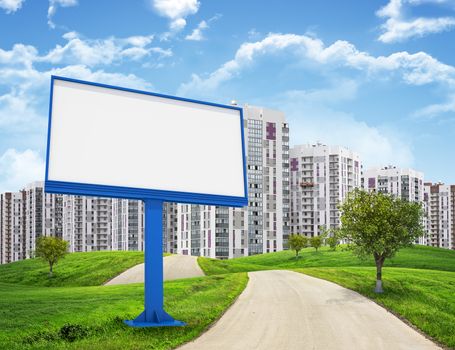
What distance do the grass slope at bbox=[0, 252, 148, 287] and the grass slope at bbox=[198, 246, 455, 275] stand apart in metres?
10.1

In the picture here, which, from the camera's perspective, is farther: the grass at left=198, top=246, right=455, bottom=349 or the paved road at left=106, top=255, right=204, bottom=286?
the paved road at left=106, top=255, right=204, bottom=286

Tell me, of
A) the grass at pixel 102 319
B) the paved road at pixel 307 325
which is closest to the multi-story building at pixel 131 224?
the grass at pixel 102 319

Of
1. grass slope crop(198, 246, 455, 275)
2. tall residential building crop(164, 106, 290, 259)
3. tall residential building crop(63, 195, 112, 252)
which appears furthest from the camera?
tall residential building crop(63, 195, 112, 252)

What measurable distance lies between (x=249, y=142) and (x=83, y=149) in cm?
11096

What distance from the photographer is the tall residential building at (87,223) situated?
597 ft

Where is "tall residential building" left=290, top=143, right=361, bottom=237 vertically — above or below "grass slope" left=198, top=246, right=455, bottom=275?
above

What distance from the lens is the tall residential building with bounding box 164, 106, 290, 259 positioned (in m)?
125

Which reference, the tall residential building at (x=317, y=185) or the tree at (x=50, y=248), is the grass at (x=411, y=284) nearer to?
the tree at (x=50, y=248)

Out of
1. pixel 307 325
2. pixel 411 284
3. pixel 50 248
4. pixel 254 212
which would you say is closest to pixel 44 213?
pixel 254 212

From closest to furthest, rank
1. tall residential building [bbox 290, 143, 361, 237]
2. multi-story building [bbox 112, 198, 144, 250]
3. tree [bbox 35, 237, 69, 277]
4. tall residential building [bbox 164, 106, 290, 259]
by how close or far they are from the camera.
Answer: tree [bbox 35, 237, 69, 277]
tall residential building [bbox 164, 106, 290, 259]
tall residential building [bbox 290, 143, 361, 237]
multi-story building [bbox 112, 198, 144, 250]

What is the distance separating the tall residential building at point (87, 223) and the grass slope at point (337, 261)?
329ft

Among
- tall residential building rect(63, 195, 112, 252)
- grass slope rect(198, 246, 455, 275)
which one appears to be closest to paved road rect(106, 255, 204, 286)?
grass slope rect(198, 246, 455, 275)

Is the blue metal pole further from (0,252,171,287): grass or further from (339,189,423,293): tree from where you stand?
(0,252,171,287): grass

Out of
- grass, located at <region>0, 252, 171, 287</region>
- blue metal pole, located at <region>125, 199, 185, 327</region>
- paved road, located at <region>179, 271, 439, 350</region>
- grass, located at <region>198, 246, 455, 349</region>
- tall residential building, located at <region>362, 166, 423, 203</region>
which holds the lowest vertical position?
grass, located at <region>0, 252, 171, 287</region>
